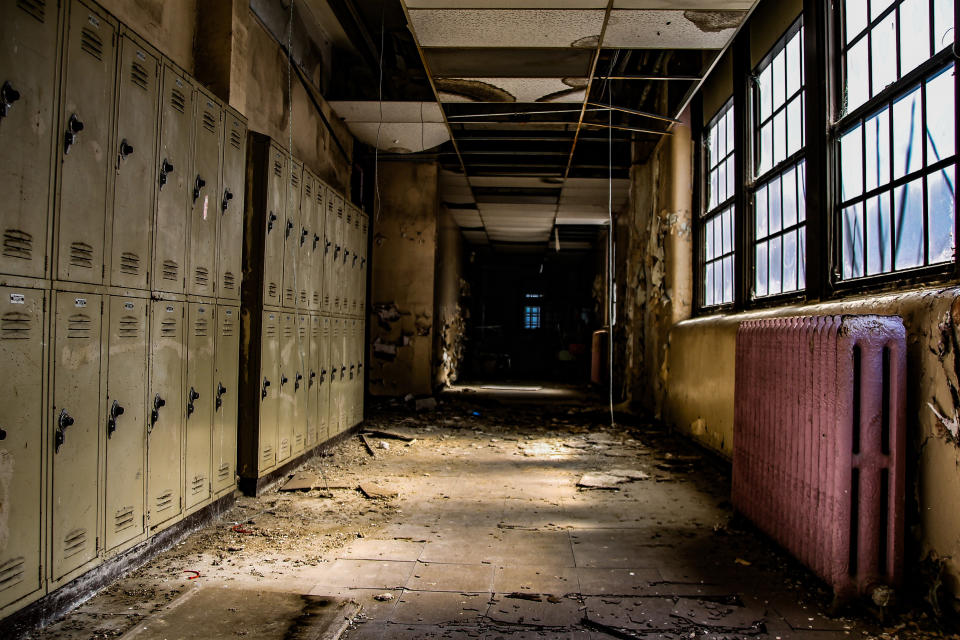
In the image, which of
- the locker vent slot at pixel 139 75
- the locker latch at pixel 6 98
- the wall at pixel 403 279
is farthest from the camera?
the wall at pixel 403 279

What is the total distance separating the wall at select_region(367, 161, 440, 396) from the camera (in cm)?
798

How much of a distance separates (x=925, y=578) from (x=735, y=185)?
325 cm

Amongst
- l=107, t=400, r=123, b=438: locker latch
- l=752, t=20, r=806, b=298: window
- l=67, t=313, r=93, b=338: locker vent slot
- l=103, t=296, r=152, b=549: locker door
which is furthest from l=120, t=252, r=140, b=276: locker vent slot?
l=752, t=20, r=806, b=298: window

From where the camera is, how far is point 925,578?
209cm

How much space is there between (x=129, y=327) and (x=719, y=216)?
14.9 feet

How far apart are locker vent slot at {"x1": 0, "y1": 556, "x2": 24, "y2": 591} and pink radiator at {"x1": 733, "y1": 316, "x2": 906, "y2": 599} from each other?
2.64m

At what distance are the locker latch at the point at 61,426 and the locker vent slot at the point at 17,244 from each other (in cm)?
53

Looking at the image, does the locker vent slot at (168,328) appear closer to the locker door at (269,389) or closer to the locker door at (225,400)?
the locker door at (225,400)

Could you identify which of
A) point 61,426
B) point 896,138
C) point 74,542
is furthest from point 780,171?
point 74,542

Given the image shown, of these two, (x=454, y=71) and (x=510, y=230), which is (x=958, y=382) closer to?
(x=454, y=71)

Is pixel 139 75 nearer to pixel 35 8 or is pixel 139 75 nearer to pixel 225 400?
pixel 35 8

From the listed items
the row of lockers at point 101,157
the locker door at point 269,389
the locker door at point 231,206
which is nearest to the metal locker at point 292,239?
the locker door at point 269,389

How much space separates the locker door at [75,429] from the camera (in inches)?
79.1

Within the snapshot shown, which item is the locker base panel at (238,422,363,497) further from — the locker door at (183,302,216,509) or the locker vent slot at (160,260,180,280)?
the locker vent slot at (160,260,180,280)
